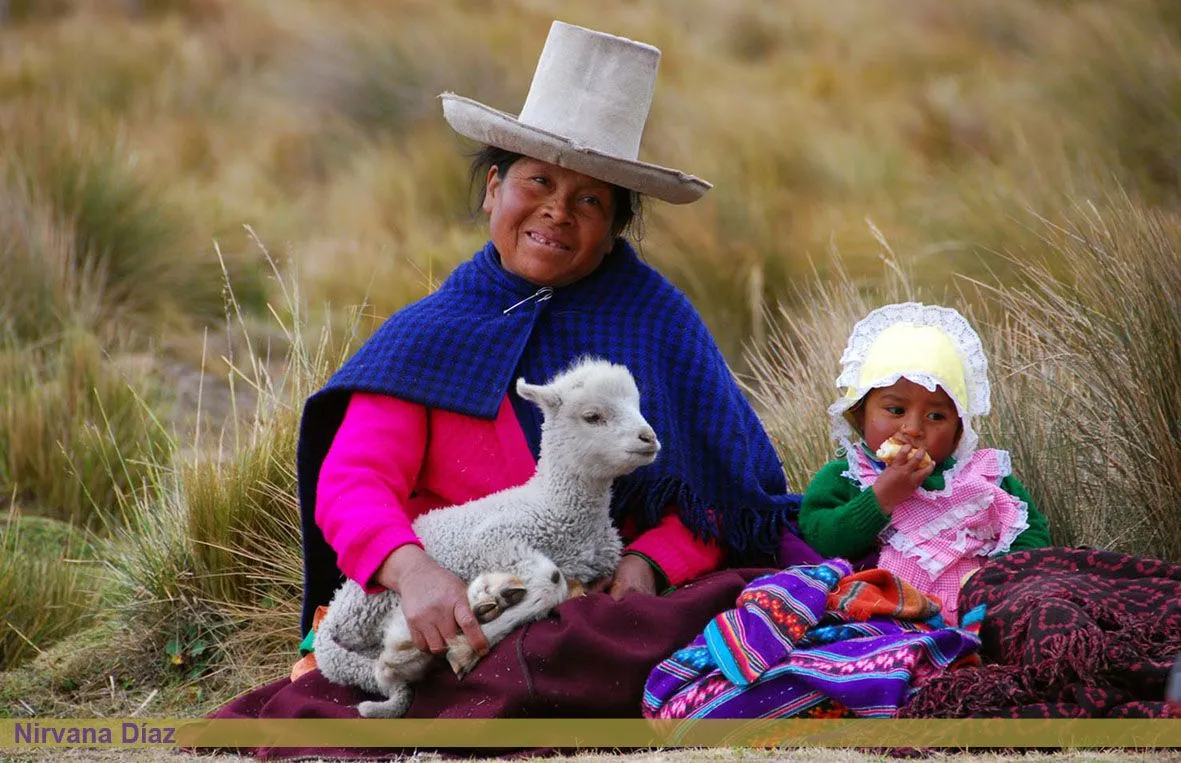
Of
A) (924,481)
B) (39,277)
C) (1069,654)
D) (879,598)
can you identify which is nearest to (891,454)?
(924,481)

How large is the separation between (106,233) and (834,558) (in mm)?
6436

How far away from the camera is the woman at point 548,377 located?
3934mm

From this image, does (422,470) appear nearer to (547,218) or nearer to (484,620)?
(484,620)

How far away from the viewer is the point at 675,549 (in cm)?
410

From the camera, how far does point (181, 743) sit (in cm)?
387

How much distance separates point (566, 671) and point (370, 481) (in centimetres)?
71

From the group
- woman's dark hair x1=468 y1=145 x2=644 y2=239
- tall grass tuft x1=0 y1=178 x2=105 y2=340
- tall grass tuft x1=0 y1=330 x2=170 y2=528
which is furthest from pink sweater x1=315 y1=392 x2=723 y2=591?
tall grass tuft x1=0 y1=178 x2=105 y2=340

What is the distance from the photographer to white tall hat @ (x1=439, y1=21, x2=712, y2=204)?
4.08 metres

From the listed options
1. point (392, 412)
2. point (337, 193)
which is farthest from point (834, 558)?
point (337, 193)

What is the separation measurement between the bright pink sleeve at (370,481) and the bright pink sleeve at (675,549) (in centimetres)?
63

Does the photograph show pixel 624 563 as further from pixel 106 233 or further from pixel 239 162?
pixel 239 162

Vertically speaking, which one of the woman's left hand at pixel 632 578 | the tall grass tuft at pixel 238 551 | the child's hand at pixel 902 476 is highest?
the child's hand at pixel 902 476

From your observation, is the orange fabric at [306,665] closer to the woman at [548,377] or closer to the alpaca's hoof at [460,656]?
the woman at [548,377]

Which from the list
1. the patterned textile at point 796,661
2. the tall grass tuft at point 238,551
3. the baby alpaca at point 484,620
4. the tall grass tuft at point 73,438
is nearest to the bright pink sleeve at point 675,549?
the patterned textile at point 796,661
